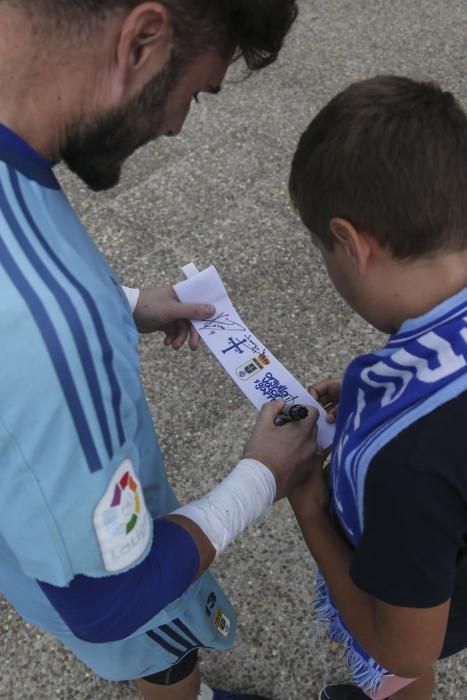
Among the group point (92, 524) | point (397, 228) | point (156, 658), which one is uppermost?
point (397, 228)

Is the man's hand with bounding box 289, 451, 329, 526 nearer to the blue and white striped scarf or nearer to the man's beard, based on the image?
the blue and white striped scarf

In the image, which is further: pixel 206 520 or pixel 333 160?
pixel 206 520

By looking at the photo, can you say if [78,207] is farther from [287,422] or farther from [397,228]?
[397,228]

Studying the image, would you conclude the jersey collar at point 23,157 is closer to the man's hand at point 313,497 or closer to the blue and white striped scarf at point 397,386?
the blue and white striped scarf at point 397,386

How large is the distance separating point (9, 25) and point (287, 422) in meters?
0.96

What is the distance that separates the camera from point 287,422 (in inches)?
61.1

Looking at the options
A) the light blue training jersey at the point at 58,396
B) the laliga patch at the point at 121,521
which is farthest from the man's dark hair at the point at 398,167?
the laliga patch at the point at 121,521

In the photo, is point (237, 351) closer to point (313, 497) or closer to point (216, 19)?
point (313, 497)

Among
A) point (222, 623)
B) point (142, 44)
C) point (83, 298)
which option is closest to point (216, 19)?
point (142, 44)

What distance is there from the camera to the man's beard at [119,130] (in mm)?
1050

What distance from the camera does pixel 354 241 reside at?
1.10 metres

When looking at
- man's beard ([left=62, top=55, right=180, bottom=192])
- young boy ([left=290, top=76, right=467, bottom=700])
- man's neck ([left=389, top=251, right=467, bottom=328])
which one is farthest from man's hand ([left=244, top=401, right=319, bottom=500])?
man's beard ([left=62, top=55, right=180, bottom=192])

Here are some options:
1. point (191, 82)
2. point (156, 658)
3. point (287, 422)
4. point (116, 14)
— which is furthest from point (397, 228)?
point (156, 658)

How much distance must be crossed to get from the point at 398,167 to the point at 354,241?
0.13m
